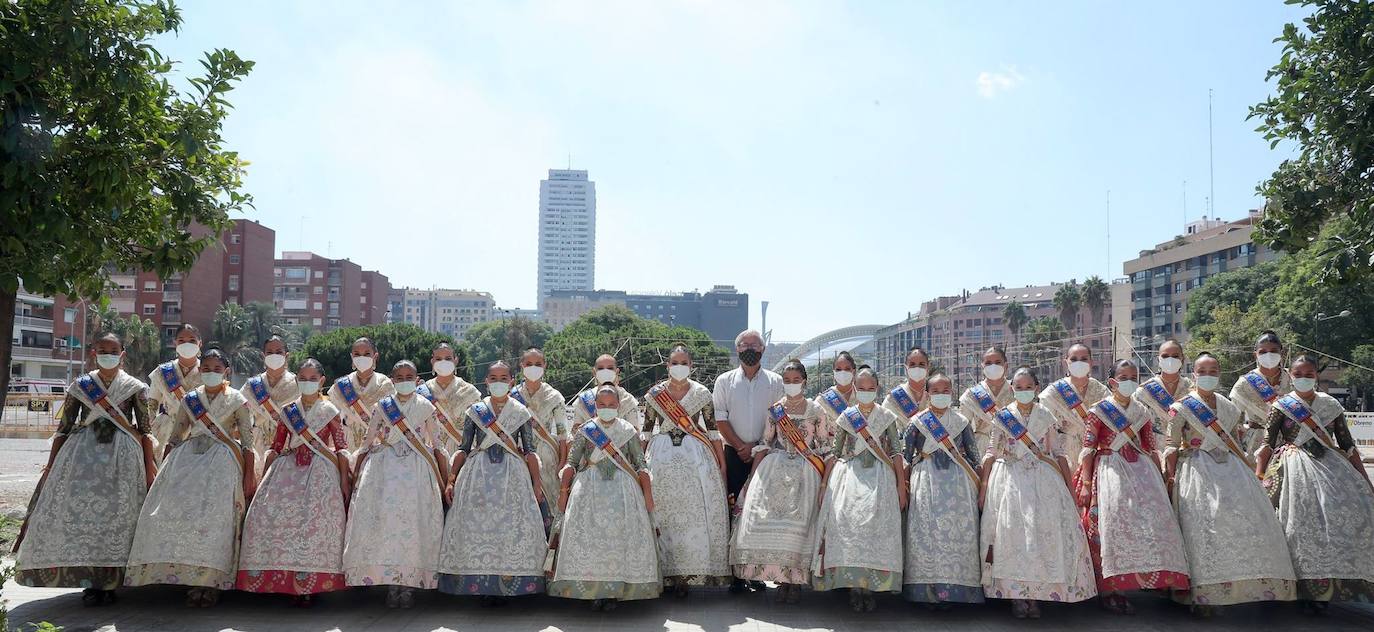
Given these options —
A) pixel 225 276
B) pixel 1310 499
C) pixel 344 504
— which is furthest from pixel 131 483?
pixel 225 276

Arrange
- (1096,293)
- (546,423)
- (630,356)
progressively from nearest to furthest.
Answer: (546,423) < (630,356) < (1096,293)

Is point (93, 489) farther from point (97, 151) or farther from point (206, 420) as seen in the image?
point (97, 151)

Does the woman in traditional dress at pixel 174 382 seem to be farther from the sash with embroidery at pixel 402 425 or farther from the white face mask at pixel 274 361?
the sash with embroidery at pixel 402 425

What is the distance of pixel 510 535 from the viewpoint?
284 inches

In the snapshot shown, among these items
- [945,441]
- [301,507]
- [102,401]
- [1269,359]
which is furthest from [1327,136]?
[102,401]

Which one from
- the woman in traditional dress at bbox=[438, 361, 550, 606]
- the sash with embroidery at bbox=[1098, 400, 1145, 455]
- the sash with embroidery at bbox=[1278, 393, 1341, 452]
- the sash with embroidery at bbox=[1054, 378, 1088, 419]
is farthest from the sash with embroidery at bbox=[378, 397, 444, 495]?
the sash with embroidery at bbox=[1278, 393, 1341, 452]

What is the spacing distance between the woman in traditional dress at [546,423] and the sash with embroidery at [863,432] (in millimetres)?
2417

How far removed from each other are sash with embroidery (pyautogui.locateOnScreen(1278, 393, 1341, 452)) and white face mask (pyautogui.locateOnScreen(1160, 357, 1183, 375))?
0.81 meters

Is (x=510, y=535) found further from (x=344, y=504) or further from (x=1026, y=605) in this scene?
(x=1026, y=605)

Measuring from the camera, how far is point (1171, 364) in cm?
782

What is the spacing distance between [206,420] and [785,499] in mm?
4512

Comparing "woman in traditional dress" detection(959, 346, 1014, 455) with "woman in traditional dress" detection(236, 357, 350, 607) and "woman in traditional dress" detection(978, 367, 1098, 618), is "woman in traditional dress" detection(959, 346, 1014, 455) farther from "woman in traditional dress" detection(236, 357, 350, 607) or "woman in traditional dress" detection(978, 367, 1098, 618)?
"woman in traditional dress" detection(236, 357, 350, 607)

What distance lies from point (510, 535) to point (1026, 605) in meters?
3.84

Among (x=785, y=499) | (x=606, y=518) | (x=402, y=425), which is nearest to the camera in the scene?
(x=606, y=518)
